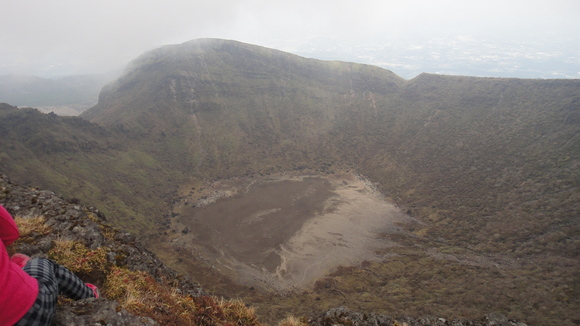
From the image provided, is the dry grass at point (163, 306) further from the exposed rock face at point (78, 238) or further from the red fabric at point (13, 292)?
the red fabric at point (13, 292)

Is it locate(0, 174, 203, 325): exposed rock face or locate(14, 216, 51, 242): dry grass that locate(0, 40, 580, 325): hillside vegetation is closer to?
locate(0, 174, 203, 325): exposed rock face

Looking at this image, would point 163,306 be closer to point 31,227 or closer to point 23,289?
point 23,289

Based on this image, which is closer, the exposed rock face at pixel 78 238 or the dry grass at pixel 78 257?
the exposed rock face at pixel 78 238

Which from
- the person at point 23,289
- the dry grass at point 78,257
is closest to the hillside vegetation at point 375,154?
the dry grass at point 78,257

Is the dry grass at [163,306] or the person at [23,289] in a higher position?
the person at [23,289]

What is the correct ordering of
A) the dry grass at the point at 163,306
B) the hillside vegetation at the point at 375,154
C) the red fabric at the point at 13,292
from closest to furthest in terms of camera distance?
1. the red fabric at the point at 13,292
2. the dry grass at the point at 163,306
3. the hillside vegetation at the point at 375,154

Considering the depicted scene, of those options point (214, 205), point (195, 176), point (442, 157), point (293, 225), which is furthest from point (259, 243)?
point (442, 157)

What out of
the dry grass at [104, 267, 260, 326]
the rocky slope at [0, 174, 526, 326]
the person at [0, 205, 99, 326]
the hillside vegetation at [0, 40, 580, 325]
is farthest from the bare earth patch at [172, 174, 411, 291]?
the person at [0, 205, 99, 326]
